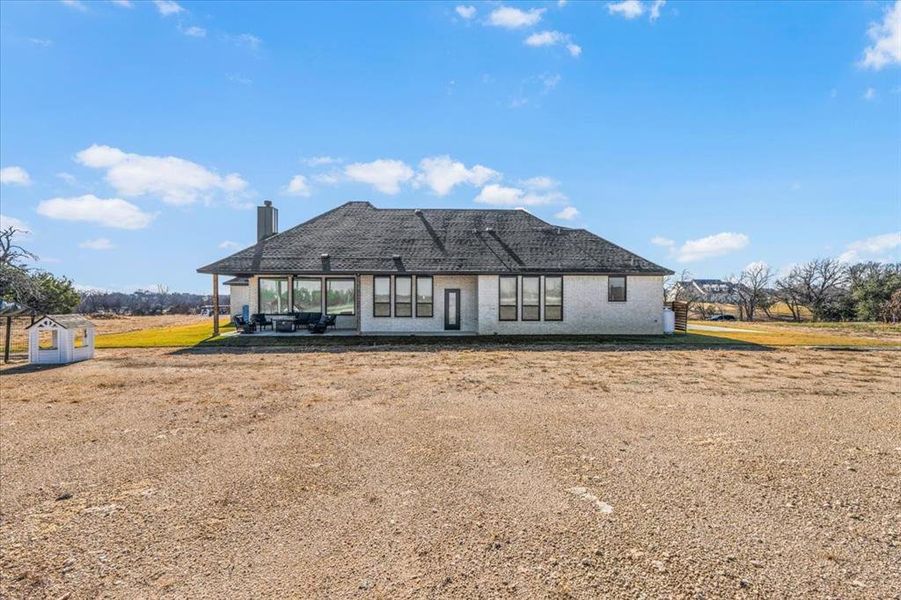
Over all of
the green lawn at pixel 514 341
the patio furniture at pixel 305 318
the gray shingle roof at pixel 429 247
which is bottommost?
the green lawn at pixel 514 341

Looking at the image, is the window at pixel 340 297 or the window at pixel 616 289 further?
the window at pixel 340 297

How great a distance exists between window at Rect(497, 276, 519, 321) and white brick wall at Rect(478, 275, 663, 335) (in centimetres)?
22

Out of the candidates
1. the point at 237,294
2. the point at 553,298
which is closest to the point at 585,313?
the point at 553,298

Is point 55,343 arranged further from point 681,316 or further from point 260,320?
point 681,316

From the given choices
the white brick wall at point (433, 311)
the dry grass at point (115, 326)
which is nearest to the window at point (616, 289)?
the white brick wall at point (433, 311)

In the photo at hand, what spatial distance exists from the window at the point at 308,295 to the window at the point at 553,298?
9771 millimetres

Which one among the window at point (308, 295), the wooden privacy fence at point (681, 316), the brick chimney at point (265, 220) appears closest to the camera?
the window at point (308, 295)

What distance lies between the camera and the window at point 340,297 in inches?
800

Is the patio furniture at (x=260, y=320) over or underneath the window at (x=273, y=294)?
underneath

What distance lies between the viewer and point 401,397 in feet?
27.2

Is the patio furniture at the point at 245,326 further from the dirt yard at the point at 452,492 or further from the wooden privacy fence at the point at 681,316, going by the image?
the wooden privacy fence at the point at 681,316

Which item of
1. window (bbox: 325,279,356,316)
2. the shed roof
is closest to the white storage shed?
the shed roof

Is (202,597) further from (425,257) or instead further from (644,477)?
(425,257)

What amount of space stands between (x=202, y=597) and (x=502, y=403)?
5.43m
